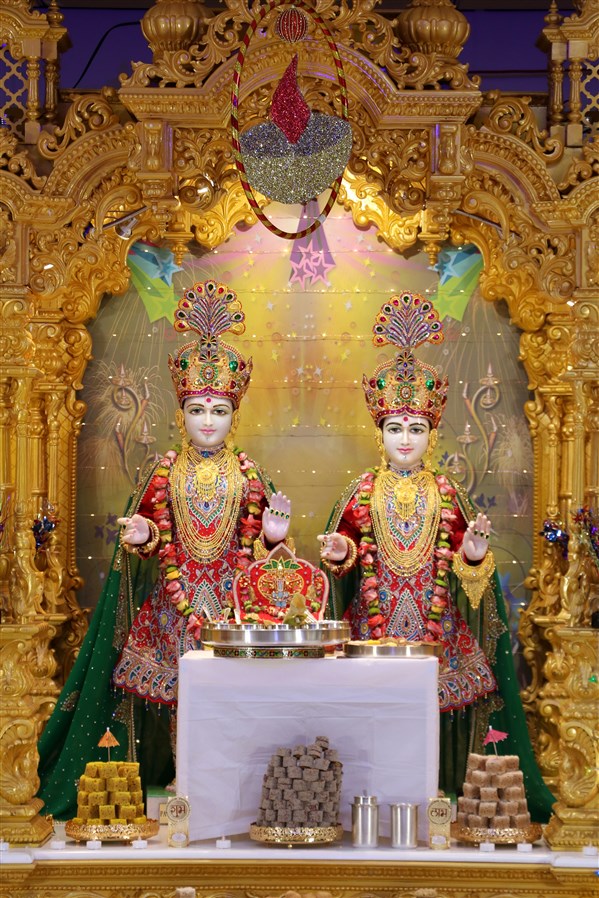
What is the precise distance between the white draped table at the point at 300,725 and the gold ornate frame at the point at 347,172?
86 cm

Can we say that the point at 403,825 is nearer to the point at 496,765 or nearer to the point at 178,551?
the point at 496,765

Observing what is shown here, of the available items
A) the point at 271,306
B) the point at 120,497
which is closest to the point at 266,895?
the point at 120,497

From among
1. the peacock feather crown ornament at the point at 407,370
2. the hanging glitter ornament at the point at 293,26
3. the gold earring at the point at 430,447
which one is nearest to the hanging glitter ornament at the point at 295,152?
the hanging glitter ornament at the point at 293,26

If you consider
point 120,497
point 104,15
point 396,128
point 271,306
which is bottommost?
point 120,497

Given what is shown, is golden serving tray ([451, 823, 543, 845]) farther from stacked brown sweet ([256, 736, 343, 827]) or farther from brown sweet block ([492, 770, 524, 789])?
stacked brown sweet ([256, 736, 343, 827])

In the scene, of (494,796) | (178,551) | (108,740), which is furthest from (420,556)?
(108,740)

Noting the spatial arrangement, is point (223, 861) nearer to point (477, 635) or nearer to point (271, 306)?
point (477, 635)

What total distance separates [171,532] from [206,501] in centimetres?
23

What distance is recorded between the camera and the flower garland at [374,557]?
8.36 meters

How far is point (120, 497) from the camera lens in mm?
9367

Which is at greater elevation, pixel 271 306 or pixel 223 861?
pixel 271 306

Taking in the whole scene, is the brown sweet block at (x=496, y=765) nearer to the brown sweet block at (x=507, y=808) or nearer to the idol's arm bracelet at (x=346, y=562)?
the brown sweet block at (x=507, y=808)

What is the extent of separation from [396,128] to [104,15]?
2206 millimetres

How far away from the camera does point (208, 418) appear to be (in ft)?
27.9
